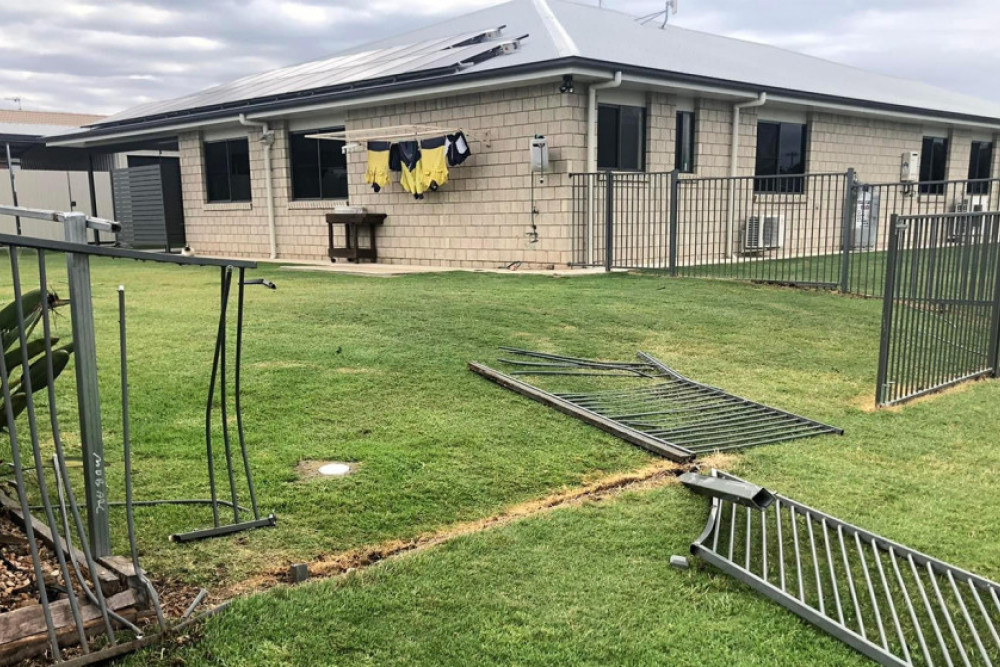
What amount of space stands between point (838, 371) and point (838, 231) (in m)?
11.4

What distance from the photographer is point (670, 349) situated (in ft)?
21.6

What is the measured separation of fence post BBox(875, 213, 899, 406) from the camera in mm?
4957

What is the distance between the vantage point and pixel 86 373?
230 centimetres

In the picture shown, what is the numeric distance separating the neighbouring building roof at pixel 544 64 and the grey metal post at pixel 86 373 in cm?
929

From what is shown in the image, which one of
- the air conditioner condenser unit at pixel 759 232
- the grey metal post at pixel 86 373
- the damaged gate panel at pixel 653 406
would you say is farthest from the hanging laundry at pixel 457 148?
the grey metal post at pixel 86 373

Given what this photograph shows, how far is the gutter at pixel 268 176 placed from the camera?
616 inches

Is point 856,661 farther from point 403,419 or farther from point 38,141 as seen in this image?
point 38,141

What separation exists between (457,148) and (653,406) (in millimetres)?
8315

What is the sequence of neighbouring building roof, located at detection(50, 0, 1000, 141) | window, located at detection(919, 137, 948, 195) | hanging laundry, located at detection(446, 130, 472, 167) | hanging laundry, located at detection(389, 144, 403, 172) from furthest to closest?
window, located at detection(919, 137, 948, 195), hanging laundry, located at detection(389, 144, 403, 172), hanging laundry, located at detection(446, 130, 472, 167), neighbouring building roof, located at detection(50, 0, 1000, 141)

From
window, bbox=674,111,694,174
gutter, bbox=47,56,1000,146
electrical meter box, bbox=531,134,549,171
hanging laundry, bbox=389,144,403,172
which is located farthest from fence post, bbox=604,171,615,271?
hanging laundry, bbox=389,144,403,172

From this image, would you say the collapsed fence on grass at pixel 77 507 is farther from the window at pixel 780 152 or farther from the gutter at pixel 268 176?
the gutter at pixel 268 176

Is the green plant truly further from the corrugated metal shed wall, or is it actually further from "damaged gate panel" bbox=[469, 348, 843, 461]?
the corrugated metal shed wall

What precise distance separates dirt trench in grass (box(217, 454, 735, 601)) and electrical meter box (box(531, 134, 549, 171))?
8.07 meters

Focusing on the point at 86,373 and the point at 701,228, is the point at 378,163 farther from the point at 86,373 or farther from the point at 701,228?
the point at 86,373
